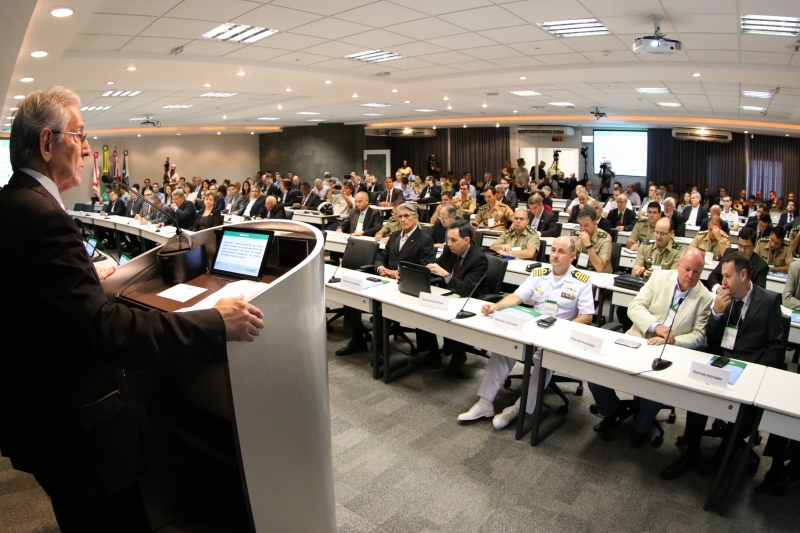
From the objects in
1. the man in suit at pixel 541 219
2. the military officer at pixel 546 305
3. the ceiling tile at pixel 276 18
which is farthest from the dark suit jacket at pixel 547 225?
→ the ceiling tile at pixel 276 18

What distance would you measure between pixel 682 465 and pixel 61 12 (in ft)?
16.2

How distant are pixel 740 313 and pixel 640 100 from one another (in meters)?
7.63

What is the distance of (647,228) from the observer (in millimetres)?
6730

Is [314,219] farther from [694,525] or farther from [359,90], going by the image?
[694,525]

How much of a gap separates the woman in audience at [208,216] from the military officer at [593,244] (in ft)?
17.7

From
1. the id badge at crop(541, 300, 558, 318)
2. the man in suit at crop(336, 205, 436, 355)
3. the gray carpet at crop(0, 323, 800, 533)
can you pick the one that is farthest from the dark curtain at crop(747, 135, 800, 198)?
the id badge at crop(541, 300, 558, 318)

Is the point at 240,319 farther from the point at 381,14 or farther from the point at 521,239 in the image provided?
the point at 521,239

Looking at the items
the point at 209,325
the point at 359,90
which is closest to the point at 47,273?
the point at 209,325

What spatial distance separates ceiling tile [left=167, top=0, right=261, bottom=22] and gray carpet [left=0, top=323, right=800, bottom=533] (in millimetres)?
3119

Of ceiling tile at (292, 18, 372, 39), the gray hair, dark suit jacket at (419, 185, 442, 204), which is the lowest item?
the gray hair

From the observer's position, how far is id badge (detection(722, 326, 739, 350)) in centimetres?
300

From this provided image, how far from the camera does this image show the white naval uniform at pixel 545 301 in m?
3.55

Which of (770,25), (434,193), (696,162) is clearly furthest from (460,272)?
(696,162)

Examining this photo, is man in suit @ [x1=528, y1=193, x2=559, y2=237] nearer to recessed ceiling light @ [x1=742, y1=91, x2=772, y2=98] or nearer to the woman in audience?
recessed ceiling light @ [x1=742, y1=91, x2=772, y2=98]
